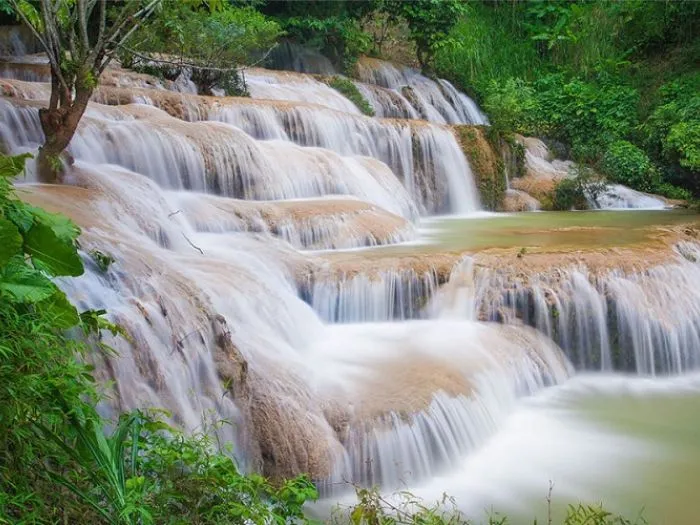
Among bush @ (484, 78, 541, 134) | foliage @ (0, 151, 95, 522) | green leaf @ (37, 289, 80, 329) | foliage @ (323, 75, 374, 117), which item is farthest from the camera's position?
bush @ (484, 78, 541, 134)

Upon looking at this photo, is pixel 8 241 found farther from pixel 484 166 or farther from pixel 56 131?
pixel 484 166

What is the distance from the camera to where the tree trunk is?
6152 millimetres

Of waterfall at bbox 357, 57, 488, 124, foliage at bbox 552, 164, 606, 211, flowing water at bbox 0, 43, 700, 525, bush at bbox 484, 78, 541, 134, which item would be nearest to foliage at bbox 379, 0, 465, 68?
waterfall at bbox 357, 57, 488, 124

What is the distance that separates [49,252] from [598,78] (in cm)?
1848

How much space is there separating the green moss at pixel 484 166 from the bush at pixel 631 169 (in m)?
3.03

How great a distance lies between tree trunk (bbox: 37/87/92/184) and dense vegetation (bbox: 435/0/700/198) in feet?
31.3

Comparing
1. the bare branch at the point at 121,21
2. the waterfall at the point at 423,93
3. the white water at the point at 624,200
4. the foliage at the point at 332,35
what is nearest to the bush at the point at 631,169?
the white water at the point at 624,200

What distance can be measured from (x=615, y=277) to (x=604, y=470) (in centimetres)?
276

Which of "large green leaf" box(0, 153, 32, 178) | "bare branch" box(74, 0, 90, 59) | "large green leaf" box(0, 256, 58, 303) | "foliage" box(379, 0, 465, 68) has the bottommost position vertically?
"large green leaf" box(0, 256, 58, 303)

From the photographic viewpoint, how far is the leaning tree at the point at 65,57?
18.3 feet

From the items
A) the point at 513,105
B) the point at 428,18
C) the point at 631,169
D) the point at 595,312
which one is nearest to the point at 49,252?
the point at 595,312

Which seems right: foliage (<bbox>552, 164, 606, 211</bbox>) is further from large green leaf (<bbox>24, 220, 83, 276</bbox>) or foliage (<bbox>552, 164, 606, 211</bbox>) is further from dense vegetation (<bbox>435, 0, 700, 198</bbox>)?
large green leaf (<bbox>24, 220, 83, 276</bbox>)

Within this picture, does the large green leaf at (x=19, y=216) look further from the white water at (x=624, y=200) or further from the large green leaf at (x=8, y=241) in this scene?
the white water at (x=624, y=200)

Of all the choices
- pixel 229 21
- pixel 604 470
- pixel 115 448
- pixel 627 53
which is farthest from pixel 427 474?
pixel 627 53
